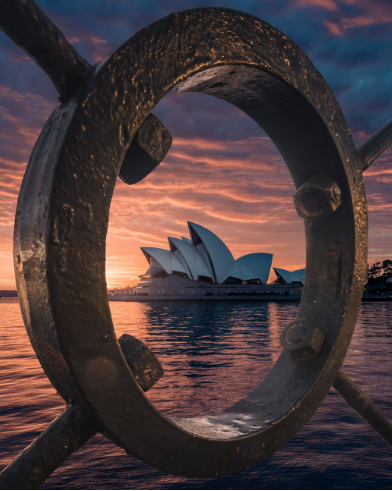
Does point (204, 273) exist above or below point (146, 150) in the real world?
above

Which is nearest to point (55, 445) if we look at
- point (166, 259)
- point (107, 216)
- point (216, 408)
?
point (107, 216)

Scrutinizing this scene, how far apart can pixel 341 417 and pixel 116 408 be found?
359 cm

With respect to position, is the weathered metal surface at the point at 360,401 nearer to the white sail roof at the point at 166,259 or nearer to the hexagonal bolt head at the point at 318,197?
the hexagonal bolt head at the point at 318,197

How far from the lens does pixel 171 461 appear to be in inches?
32.3

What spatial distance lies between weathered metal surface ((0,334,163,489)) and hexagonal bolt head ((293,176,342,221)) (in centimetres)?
70

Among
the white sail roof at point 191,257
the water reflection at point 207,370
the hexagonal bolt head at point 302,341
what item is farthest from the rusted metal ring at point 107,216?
the white sail roof at point 191,257

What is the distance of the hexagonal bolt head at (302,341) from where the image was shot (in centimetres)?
119

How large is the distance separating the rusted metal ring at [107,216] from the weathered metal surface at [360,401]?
0.34 ft

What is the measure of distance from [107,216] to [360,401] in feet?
3.47

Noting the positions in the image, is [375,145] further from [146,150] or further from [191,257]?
[191,257]

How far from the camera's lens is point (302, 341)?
120 centimetres

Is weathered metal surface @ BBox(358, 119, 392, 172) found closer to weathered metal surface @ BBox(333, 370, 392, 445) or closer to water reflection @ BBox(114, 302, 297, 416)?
weathered metal surface @ BBox(333, 370, 392, 445)

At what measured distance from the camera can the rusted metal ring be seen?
67 cm

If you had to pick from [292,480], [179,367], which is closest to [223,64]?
[292,480]
